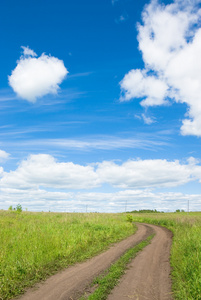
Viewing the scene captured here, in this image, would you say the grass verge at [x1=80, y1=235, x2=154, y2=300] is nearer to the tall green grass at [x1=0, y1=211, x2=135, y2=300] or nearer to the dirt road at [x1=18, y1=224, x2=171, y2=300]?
the dirt road at [x1=18, y1=224, x2=171, y2=300]

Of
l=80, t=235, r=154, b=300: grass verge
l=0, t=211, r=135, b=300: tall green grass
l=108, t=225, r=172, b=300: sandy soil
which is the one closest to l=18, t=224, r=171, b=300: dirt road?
l=108, t=225, r=172, b=300: sandy soil

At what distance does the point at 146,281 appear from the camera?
28.9 feet

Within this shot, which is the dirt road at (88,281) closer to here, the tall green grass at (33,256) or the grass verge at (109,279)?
the grass verge at (109,279)

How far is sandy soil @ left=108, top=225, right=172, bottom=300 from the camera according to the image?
741 centimetres

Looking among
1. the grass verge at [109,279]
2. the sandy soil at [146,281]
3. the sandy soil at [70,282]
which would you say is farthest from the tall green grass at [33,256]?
the sandy soil at [146,281]

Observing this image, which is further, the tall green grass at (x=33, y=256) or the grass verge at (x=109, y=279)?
the tall green grass at (x=33, y=256)

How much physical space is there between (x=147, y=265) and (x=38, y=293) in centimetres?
614

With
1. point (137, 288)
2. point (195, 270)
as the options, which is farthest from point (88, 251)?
point (195, 270)

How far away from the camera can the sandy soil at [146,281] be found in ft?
24.3

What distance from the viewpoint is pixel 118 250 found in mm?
14266

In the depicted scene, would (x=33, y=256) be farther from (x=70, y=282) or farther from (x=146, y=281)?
(x=146, y=281)

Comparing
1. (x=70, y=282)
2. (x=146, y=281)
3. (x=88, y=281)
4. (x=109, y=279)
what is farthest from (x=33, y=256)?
(x=146, y=281)

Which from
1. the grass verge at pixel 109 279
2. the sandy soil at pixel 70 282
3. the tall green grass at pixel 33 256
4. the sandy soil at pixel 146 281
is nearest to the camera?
the grass verge at pixel 109 279

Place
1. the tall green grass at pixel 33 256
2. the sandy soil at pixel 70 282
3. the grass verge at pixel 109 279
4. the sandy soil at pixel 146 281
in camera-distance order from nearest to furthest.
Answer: the grass verge at pixel 109 279, the sandy soil at pixel 70 282, the sandy soil at pixel 146 281, the tall green grass at pixel 33 256
